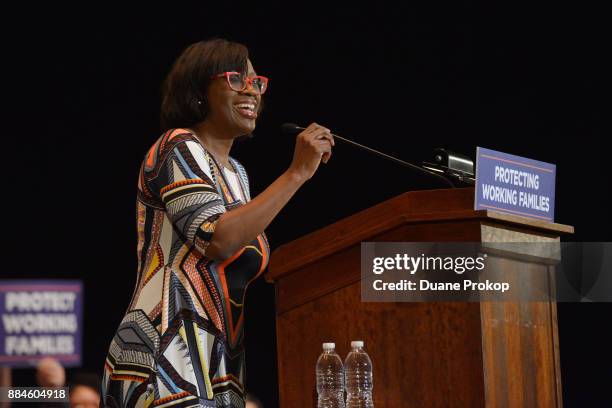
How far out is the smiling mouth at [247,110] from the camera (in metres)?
2.05

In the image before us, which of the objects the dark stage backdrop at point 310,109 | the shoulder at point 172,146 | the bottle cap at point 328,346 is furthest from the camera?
the dark stage backdrop at point 310,109

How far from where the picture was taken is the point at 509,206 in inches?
84.6

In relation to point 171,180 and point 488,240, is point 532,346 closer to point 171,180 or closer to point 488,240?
point 488,240

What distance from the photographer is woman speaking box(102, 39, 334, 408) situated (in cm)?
180

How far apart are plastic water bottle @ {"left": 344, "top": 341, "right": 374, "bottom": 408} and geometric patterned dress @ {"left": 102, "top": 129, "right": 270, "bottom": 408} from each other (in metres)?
0.23

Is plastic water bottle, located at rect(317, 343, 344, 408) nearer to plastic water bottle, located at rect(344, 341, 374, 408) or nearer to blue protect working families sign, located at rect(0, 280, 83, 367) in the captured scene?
plastic water bottle, located at rect(344, 341, 374, 408)

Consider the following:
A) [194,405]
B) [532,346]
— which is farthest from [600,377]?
[194,405]

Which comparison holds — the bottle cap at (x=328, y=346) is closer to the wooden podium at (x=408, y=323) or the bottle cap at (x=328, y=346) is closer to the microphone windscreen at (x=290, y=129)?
the wooden podium at (x=408, y=323)

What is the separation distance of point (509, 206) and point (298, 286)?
505mm

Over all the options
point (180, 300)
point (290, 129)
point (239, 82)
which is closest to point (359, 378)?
point (180, 300)
